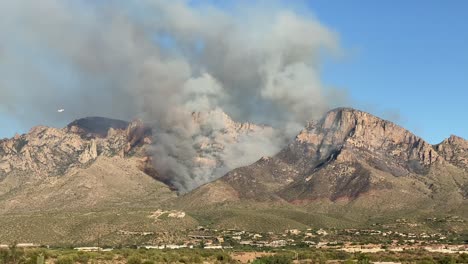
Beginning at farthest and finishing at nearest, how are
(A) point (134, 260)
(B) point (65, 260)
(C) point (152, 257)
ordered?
(C) point (152, 257) → (A) point (134, 260) → (B) point (65, 260)

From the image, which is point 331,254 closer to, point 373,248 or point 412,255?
point 412,255

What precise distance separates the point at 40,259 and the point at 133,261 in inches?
948

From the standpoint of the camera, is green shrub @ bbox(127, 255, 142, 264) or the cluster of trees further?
green shrub @ bbox(127, 255, 142, 264)

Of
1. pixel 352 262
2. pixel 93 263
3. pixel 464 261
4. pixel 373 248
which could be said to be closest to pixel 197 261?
pixel 93 263

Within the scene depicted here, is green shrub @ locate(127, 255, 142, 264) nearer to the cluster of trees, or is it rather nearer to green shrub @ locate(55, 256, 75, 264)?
the cluster of trees

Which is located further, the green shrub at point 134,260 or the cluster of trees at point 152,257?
the green shrub at point 134,260

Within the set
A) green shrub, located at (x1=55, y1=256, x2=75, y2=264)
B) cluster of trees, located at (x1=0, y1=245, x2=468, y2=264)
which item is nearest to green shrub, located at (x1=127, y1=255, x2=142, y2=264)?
cluster of trees, located at (x1=0, y1=245, x2=468, y2=264)

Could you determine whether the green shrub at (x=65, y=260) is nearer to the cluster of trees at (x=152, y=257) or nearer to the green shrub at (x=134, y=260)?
the cluster of trees at (x=152, y=257)

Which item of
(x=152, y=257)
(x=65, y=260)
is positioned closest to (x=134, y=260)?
(x=152, y=257)

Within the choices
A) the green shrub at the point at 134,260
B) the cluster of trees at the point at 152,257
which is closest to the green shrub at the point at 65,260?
the cluster of trees at the point at 152,257

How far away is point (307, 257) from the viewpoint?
151 meters

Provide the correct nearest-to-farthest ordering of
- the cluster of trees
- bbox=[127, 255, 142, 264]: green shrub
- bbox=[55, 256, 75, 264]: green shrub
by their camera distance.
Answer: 1. the cluster of trees
2. bbox=[55, 256, 75, 264]: green shrub
3. bbox=[127, 255, 142, 264]: green shrub

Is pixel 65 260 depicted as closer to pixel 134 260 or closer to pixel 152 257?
pixel 134 260

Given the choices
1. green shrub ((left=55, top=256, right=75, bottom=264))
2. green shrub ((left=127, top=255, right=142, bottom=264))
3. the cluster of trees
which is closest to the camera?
the cluster of trees
